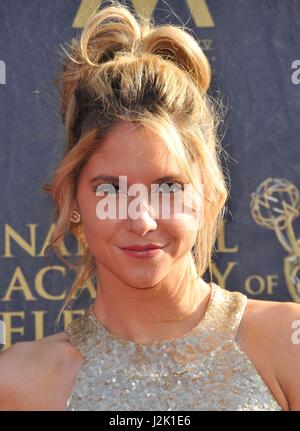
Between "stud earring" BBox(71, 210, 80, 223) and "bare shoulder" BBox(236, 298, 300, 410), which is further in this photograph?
"stud earring" BBox(71, 210, 80, 223)

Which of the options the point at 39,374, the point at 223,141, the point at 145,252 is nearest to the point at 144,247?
the point at 145,252

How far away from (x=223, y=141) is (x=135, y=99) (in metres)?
0.48

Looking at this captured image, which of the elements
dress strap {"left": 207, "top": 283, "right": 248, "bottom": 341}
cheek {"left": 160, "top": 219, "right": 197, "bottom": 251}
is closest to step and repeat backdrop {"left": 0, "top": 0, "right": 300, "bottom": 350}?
dress strap {"left": 207, "top": 283, "right": 248, "bottom": 341}

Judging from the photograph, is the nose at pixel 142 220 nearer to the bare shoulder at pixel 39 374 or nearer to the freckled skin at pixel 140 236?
the freckled skin at pixel 140 236

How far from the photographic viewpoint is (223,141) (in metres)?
1.97

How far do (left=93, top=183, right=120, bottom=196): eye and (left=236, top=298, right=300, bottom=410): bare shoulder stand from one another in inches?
13.2

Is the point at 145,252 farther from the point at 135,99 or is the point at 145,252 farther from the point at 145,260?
the point at 135,99

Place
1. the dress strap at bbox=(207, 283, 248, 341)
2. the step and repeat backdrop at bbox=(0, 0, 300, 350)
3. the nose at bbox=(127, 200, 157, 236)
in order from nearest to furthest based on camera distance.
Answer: the nose at bbox=(127, 200, 157, 236), the dress strap at bbox=(207, 283, 248, 341), the step and repeat backdrop at bbox=(0, 0, 300, 350)

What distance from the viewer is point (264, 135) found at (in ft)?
6.47

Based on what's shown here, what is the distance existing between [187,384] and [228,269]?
0.52m

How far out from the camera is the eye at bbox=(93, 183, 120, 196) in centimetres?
147

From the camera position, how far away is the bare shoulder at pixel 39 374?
1586mm

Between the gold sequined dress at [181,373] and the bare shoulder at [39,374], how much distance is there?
3 cm

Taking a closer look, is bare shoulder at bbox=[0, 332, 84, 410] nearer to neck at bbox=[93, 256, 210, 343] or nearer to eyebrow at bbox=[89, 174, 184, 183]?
neck at bbox=[93, 256, 210, 343]
